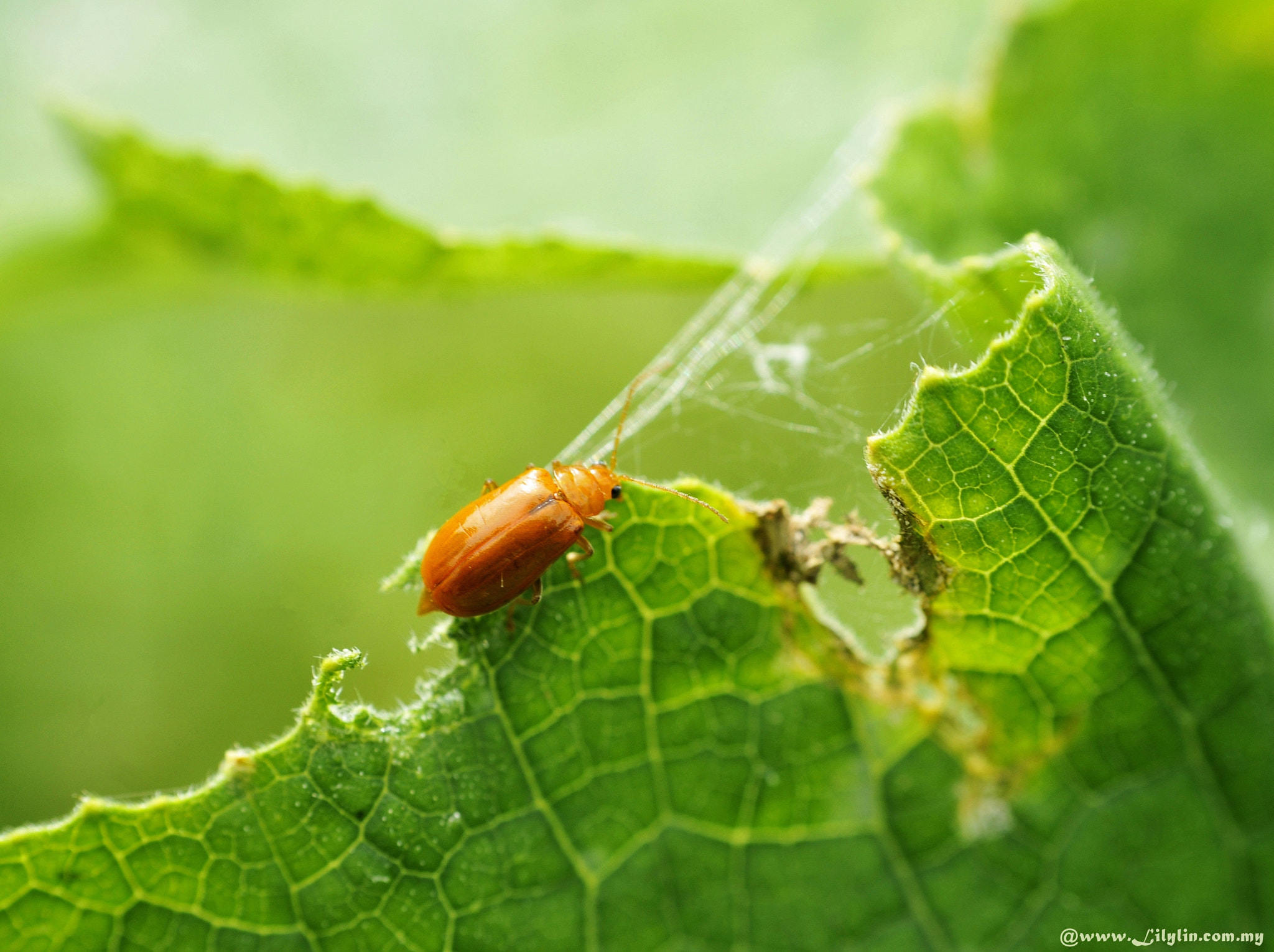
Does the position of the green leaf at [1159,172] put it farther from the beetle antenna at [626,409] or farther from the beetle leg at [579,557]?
the beetle leg at [579,557]

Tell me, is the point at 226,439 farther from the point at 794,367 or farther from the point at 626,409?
the point at 794,367

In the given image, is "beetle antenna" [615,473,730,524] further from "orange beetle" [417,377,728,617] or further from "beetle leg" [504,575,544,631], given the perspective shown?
"beetle leg" [504,575,544,631]

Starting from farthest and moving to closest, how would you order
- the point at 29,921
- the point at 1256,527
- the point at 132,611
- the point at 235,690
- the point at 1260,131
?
the point at 132,611
the point at 235,690
the point at 1260,131
the point at 1256,527
the point at 29,921

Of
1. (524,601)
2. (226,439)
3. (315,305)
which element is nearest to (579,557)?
(524,601)

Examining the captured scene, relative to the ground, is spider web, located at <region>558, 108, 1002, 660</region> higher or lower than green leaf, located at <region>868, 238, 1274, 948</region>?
higher

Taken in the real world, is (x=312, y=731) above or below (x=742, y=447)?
below

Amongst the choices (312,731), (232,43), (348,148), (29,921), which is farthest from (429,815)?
(232,43)

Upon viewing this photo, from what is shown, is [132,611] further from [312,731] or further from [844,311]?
[844,311]

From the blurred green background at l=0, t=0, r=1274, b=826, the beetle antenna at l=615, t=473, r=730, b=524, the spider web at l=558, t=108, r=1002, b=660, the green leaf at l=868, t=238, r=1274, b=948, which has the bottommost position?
the green leaf at l=868, t=238, r=1274, b=948

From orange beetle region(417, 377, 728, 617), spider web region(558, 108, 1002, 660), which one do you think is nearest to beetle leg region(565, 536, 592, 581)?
orange beetle region(417, 377, 728, 617)
